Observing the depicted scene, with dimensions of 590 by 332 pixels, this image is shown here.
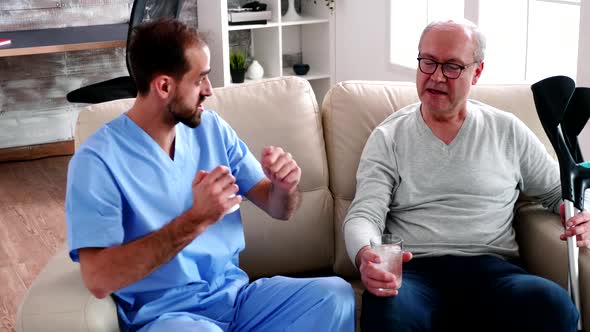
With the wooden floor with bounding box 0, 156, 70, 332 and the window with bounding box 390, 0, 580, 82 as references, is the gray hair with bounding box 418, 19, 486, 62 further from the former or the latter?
the wooden floor with bounding box 0, 156, 70, 332

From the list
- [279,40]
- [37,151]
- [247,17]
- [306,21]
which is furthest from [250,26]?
[37,151]

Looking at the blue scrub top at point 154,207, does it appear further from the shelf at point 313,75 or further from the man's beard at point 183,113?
the shelf at point 313,75

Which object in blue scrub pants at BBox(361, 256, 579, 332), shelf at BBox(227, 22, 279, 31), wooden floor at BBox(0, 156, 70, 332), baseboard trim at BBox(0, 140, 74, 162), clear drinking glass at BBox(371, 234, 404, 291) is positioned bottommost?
wooden floor at BBox(0, 156, 70, 332)

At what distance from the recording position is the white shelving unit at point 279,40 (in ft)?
16.1

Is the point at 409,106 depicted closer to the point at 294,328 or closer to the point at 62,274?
the point at 294,328

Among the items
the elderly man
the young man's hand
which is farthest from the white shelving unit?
the young man's hand

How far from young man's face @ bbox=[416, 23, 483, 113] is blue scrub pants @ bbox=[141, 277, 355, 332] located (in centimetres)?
57

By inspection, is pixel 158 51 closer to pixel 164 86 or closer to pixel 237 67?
pixel 164 86

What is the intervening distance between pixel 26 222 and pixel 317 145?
2.20 meters

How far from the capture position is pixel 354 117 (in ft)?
7.82

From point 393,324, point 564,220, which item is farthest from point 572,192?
point 393,324

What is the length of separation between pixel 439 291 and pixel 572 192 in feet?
1.31

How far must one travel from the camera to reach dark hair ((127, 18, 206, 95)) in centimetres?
185

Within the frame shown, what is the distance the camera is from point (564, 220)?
2.19m
